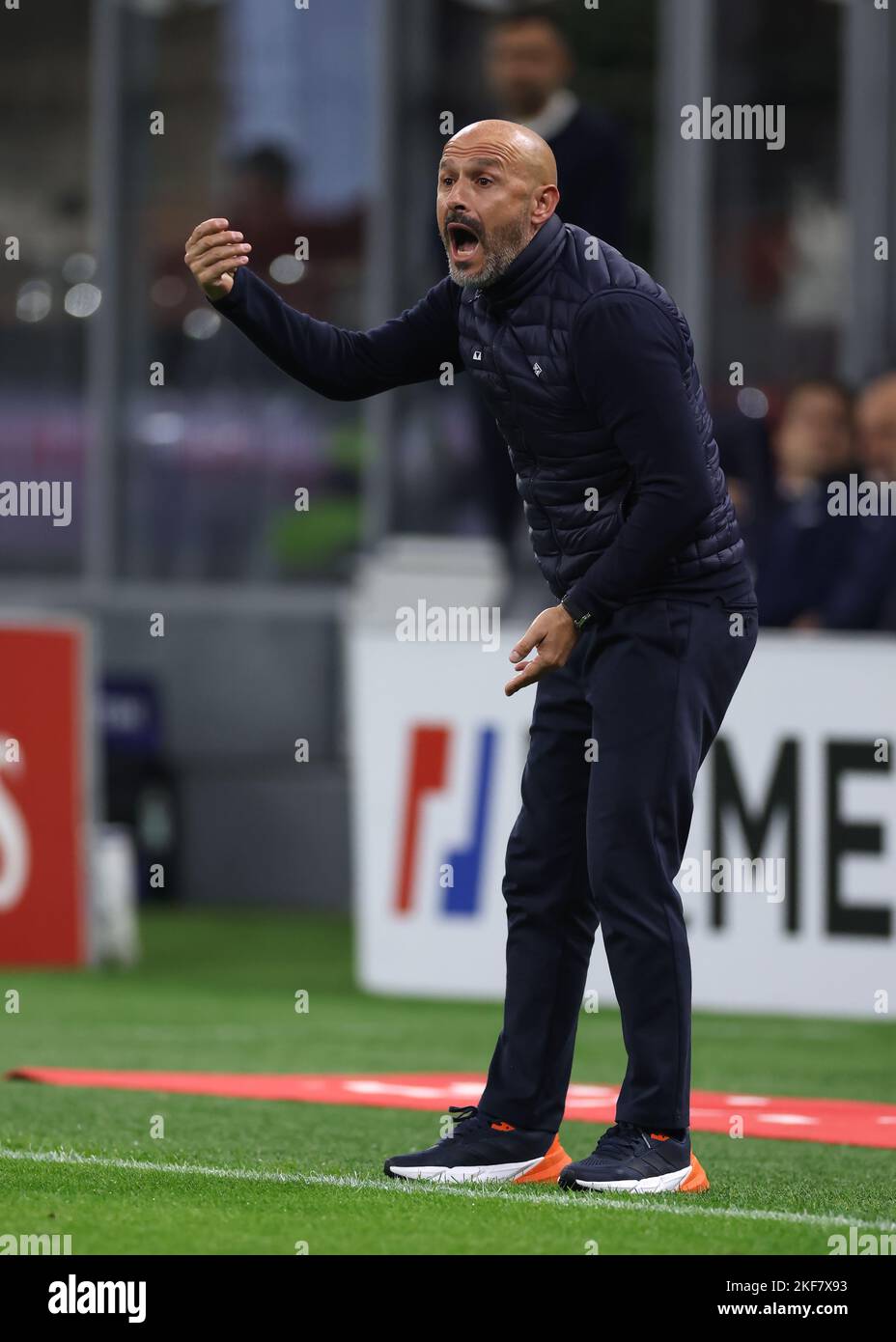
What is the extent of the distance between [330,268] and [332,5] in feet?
5.12

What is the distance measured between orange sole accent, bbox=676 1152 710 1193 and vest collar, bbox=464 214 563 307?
1719mm

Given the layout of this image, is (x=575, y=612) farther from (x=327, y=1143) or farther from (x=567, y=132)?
(x=567, y=132)

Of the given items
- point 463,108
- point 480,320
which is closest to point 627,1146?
point 480,320

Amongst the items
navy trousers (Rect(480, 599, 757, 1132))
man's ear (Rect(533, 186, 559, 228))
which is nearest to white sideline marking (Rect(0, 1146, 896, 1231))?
navy trousers (Rect(480, 599, 757, 1132))

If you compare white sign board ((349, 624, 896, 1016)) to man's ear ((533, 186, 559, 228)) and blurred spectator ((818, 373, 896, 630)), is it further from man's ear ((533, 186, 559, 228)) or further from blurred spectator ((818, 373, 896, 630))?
man's ear ((533, 186, 559, 228))

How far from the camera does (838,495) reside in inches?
395

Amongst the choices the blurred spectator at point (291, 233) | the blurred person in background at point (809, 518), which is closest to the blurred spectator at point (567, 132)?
the blurred person in background at point (809, 518)

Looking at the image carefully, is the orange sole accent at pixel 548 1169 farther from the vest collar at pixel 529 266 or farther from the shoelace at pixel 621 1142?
the vest collar at pixel 529 266

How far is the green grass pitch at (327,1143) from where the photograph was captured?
14.1 feet

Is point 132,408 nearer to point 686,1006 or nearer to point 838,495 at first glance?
point 838,495

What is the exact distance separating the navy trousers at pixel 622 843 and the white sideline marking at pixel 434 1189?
248 mm

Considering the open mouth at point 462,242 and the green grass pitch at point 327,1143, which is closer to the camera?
the green grass pitch at point 327,1143

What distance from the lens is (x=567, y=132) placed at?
10391mm

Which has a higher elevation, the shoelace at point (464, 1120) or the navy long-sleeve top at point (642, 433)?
the navy long-sleeve top at point (642, 433)
